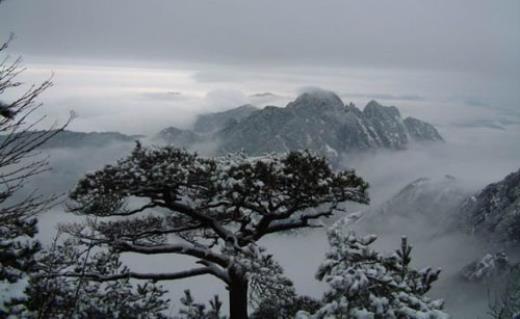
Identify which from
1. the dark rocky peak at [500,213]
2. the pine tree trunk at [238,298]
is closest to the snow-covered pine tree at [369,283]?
the pine tree trunk at [238,298]

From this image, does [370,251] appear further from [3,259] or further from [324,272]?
[3,259]

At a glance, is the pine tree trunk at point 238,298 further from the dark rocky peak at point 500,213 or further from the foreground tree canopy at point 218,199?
the dark rocky peak at point 500,213

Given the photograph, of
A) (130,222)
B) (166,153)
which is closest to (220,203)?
(166,153)

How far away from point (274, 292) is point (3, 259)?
601cm

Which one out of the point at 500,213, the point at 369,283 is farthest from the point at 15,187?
the point at 500,213

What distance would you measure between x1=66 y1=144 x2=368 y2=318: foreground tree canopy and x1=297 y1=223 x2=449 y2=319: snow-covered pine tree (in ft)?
10.5

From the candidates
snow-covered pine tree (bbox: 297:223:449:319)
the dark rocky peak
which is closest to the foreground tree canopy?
snow-covered pine tree (bbox: 297:223:449:319)

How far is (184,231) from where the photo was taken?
1338 centimetres

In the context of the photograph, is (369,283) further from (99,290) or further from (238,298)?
(99,290)

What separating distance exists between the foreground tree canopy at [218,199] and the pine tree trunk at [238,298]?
3cm

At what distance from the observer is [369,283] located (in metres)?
6.17

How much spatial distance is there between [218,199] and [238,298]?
287 centimetres

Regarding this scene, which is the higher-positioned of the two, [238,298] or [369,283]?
[369,283]

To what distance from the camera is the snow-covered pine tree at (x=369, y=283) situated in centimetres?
553
